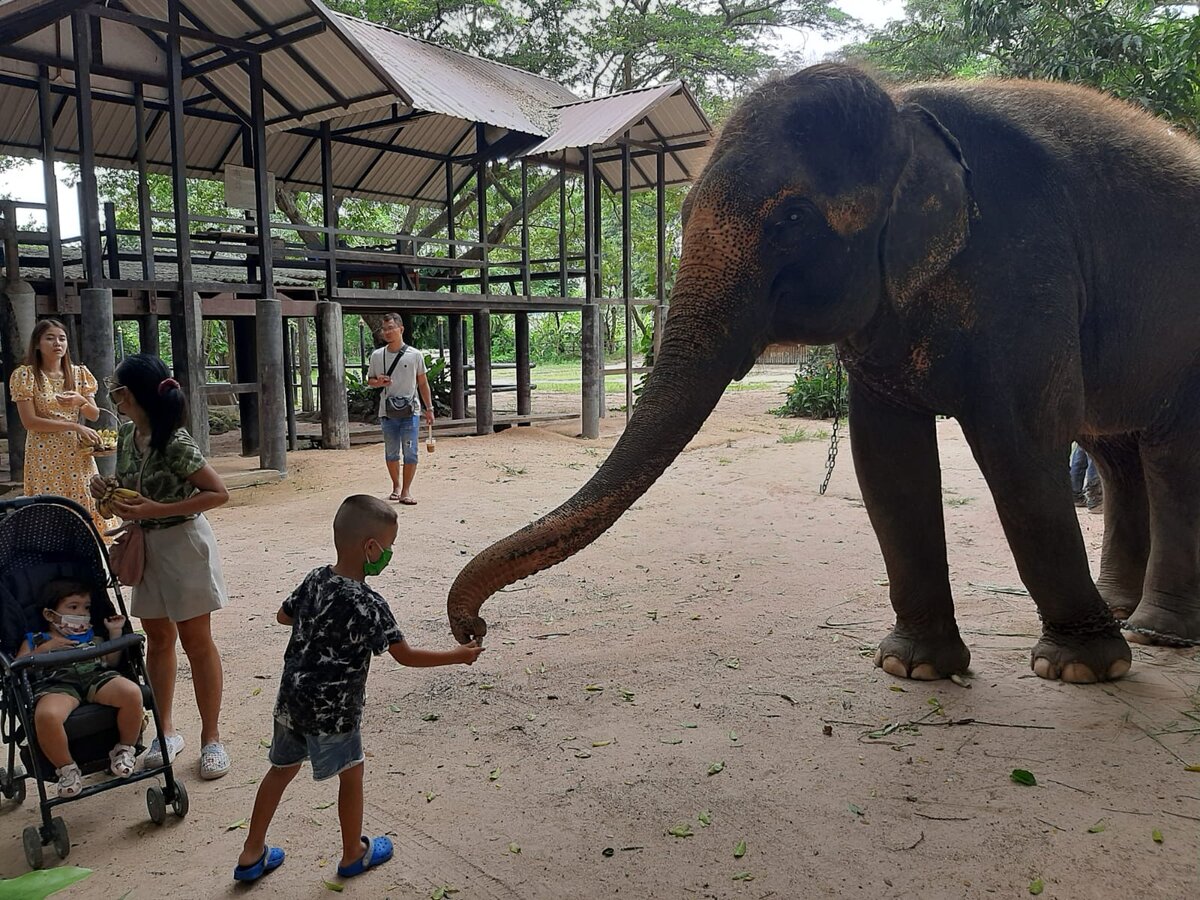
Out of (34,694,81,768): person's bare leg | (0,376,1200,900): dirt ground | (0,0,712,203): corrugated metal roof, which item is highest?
(0,0,712,203): corrugated metal roof

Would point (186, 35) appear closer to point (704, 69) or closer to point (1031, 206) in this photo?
point (1031, 206)

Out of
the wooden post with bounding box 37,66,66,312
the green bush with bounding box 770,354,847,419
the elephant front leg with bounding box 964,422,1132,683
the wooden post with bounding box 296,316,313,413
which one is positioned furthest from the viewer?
the wooden post with bounding box 296,316,313,413

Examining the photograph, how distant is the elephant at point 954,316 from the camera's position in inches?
129

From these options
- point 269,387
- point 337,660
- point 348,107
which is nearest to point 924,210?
point 337,660

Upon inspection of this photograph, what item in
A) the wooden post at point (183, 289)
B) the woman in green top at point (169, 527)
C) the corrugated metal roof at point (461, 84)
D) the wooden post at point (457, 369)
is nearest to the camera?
the woman in green top at point (169, 527)

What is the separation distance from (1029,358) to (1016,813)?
1693 mm

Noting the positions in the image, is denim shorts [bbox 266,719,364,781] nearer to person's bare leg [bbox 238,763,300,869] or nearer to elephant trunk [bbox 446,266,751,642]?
person's bare leg [bbox 238,763,300,869]

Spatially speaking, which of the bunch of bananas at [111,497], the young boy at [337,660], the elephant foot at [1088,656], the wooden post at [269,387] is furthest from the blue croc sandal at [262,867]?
the wooden post at [269,387]

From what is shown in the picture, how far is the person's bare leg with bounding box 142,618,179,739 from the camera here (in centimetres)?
356

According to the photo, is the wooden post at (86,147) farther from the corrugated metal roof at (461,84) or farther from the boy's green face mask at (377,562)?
the boy's green face mask at (377,562)

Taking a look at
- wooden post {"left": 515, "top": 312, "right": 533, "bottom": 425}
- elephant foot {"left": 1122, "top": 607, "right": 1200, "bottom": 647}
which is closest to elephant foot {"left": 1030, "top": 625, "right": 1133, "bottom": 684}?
elephant foot {"left": 1122, "top": 607, "right": 1200, "bottom": 647}

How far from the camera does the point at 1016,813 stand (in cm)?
308

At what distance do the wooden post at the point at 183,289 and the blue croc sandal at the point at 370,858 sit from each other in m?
7.72

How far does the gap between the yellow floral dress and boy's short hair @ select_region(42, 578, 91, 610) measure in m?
2.89
